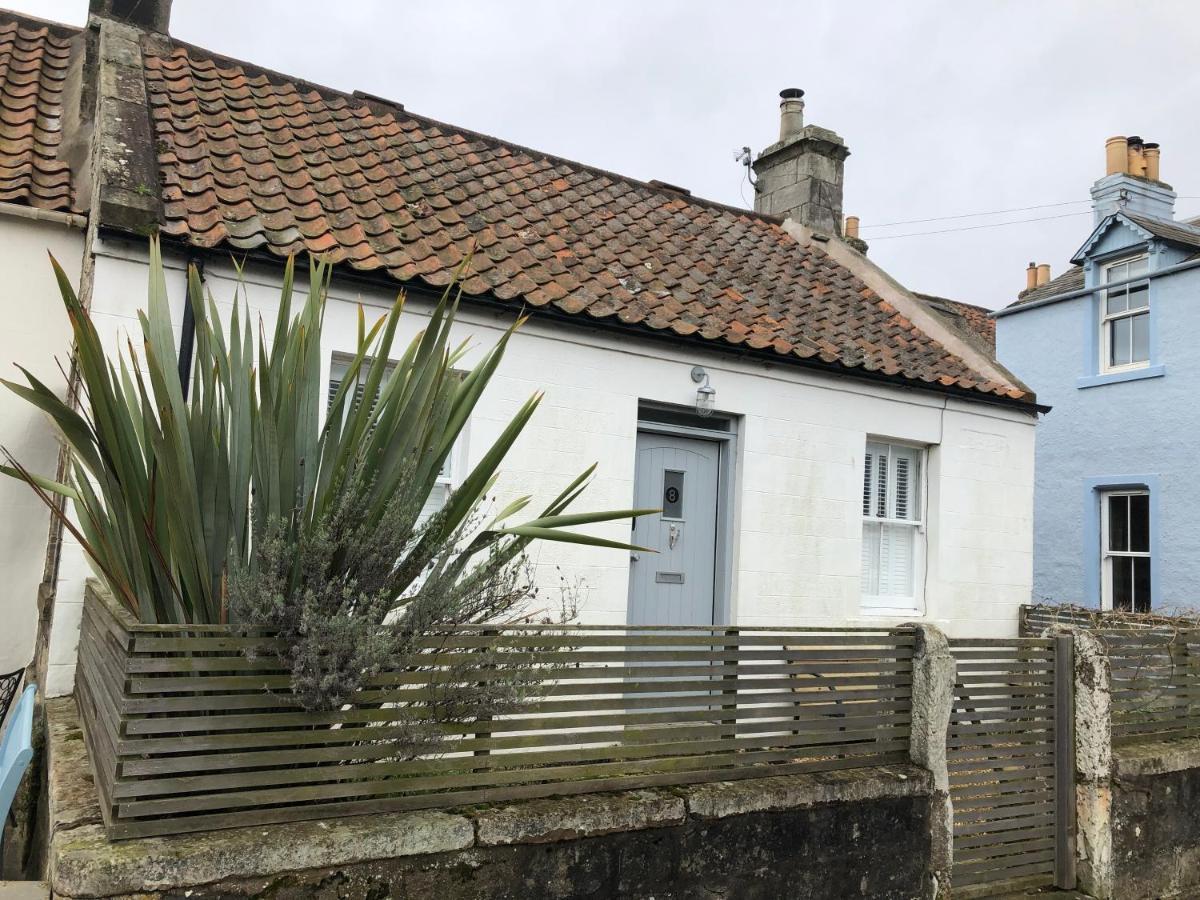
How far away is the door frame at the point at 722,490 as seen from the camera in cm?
798

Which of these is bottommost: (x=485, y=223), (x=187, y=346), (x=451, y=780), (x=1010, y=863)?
(x=1010, y=863)

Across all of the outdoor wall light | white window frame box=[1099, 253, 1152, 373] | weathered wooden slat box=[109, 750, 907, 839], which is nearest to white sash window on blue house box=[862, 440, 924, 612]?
the outdoor wall light

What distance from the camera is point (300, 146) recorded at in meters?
8.13

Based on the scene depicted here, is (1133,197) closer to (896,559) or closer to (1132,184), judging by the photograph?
(1132,184)

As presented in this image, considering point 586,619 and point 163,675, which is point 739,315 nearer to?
point 586,619

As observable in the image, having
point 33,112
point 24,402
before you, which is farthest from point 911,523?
point 33,112

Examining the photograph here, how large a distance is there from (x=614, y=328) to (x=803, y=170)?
528cm

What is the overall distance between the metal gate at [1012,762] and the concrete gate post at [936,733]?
0.52 ft

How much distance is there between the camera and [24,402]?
635 cm

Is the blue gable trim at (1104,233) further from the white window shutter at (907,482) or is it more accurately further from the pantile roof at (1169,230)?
the white window shutter at (907,482)

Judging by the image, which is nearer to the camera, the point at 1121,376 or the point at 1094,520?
the point at 1121,376

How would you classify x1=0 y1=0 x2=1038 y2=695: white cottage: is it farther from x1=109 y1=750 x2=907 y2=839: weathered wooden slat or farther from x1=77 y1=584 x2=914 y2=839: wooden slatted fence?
x1=109 y1=750 x2=907 y2=839: weathered wooden slat

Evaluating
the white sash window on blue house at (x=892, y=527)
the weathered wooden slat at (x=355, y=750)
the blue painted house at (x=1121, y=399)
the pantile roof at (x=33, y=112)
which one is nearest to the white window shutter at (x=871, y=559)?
the white sash window on blue house at (x=892, y=527)

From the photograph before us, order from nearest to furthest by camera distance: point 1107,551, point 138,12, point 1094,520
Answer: point 138,12 → point 1107,551 → point 1094,520
